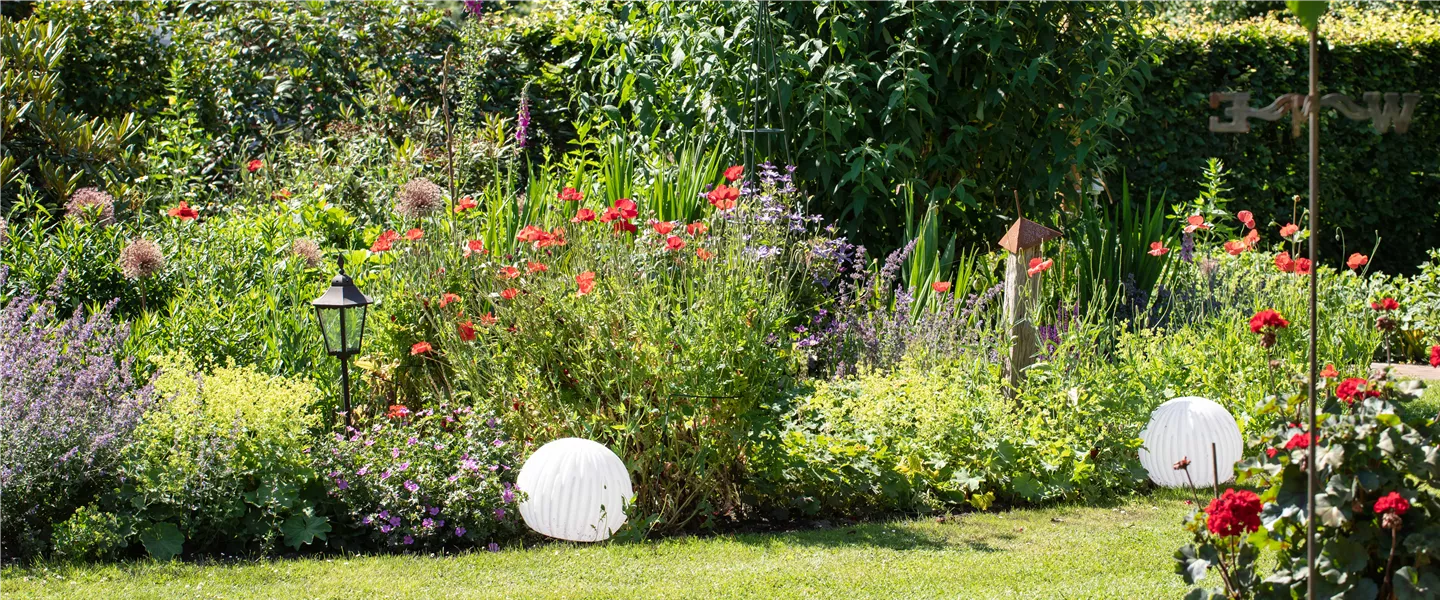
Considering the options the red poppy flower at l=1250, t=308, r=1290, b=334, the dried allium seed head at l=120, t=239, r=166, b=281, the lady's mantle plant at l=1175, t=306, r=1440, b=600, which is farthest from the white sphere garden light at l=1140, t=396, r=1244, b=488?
the dried allium seed head at l=120, t=239, r=166, b=281

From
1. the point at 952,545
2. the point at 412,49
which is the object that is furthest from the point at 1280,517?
the point at 412,49

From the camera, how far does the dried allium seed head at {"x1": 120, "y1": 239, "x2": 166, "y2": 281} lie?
15.0 ft

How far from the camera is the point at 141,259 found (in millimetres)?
4586

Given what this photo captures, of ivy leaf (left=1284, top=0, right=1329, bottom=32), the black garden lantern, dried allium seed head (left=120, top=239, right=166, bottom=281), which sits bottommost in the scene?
the black garden lantern

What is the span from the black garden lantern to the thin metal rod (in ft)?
9.79

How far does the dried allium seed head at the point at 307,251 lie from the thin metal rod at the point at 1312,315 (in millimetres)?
4034

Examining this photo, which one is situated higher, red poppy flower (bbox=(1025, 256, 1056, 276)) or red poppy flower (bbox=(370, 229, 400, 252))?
red poppy flower (bbox=(370, 229, 400, 252))

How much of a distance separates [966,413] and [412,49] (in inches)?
209

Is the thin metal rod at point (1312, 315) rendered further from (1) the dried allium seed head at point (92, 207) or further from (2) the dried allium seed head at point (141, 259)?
(1) the dried allium seed head at point (92, 207)

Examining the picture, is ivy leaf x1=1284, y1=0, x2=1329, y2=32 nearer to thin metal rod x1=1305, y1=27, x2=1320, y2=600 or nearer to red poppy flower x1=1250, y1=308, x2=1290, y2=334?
thin metal rod x1=1305, y1=27, x2=1320, y2=600

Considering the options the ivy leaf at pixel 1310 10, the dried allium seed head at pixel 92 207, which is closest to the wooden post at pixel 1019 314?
the ivy leaf at pixel 1310 10

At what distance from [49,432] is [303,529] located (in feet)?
2.49

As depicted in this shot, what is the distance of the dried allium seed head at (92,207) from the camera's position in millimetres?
5473

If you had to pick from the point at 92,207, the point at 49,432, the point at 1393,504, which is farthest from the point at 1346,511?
the point at 92,207
